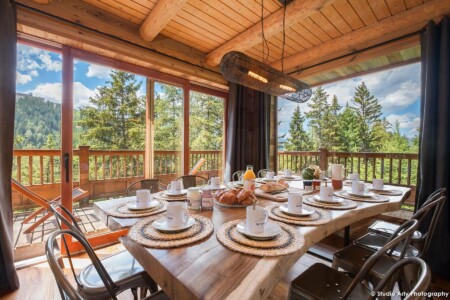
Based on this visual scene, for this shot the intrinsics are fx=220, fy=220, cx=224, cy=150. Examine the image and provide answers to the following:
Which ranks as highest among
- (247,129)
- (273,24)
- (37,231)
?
(273,24)

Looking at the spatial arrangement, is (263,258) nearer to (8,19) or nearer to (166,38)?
(8,19)

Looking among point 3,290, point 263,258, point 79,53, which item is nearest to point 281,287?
point 263,258

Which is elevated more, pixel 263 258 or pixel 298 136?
pixel 298 136

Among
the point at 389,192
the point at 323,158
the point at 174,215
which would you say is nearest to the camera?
the point at 174,215

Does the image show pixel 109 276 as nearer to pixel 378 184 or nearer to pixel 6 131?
pixel 6 131

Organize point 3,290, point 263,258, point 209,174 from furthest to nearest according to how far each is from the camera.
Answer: point 209,174 < point 3,290 < point 263,258

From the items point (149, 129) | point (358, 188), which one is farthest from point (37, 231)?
point (358, 188)

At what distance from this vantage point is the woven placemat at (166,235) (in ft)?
2.99

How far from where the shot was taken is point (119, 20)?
249 centimetres

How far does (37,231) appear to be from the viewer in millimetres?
2797

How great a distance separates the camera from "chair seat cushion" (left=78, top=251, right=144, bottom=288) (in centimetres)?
117

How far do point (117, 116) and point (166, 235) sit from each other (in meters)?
2.43

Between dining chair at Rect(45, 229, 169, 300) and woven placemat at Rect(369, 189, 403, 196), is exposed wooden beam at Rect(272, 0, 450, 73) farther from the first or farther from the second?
dining chair at Rect(45, 229, 169, 300)

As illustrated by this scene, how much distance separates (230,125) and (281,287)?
8.12 feet
